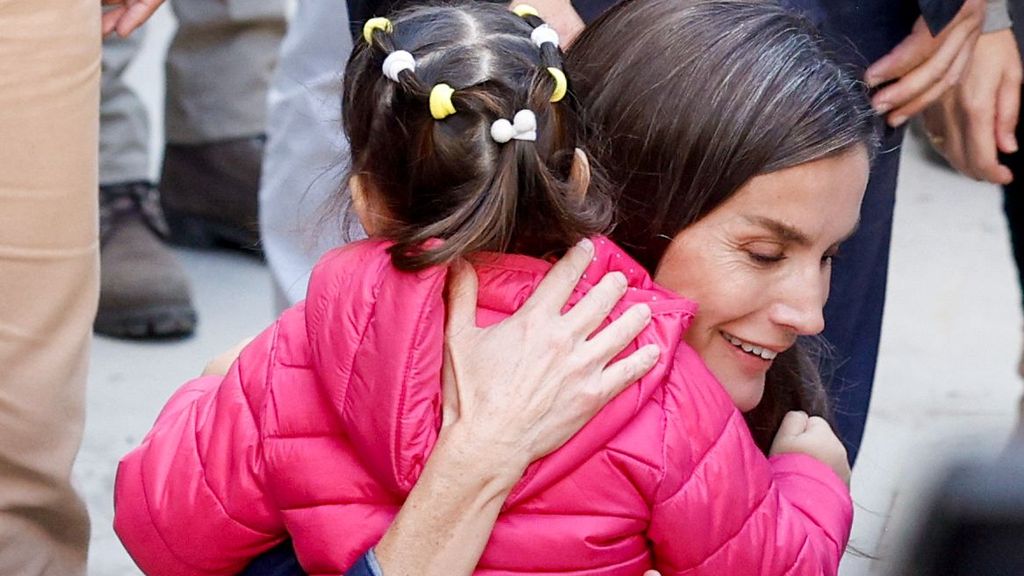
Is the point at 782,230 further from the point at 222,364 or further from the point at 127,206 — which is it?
the point at 127,206

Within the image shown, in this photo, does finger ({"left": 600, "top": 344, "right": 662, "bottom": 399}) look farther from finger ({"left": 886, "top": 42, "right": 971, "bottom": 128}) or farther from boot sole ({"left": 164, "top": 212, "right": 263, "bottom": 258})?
boot sole ({"left": 164, "top": 212, "right": 263, "bottom": 258})

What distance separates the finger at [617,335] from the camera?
5.01 ft

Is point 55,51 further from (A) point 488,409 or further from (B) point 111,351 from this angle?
(B) point 111,351

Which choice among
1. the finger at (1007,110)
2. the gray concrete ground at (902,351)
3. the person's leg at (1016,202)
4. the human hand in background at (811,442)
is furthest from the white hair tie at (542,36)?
the gray concrete ground at (902,351)

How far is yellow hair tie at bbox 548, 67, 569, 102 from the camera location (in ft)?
4.85

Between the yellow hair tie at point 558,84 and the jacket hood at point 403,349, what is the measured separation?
168 millimetres

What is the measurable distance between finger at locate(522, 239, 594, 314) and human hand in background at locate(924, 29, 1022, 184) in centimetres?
86

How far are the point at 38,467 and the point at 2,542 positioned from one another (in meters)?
0.10

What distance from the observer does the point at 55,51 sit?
185 centimetres

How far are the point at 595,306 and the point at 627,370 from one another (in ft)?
0.27

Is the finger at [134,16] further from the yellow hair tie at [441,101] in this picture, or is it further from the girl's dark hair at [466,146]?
the yellow hair tie at [441,101]

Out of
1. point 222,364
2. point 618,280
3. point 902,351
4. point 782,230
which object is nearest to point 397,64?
point 618,280

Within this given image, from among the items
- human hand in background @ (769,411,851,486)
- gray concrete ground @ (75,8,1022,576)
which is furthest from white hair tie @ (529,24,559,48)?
gray concrete ground @ (75,8,1022,576)

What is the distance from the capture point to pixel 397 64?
57.6 inches
